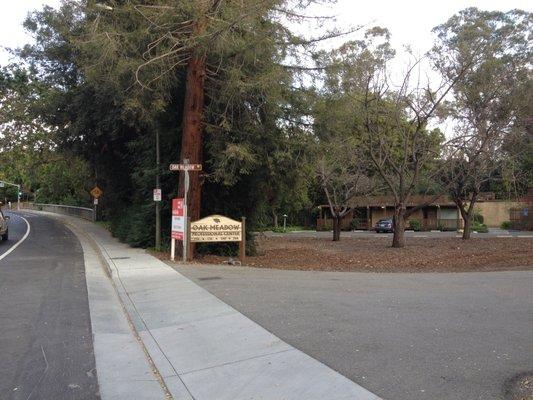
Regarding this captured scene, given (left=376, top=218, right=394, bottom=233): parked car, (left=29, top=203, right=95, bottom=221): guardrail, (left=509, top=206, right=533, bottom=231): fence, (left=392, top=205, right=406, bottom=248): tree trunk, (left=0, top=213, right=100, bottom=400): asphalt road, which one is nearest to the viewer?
(left=0, top=213, right=100, bottom=400): asphalt road

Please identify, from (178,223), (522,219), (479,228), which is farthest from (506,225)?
(178,223)

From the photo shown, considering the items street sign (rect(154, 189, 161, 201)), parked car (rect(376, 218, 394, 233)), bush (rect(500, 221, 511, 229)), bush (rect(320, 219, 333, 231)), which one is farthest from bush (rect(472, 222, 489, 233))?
street sign (rect(154, 189, 161, 201))

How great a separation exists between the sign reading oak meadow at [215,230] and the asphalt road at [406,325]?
13.9ft

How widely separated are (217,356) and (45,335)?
2739mm

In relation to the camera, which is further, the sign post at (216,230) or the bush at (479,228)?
the bush at (479,228)

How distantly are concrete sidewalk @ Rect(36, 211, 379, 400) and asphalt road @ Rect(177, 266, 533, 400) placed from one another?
241mm

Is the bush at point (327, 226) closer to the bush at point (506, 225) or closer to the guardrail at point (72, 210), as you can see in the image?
the bush at point (506, 225)

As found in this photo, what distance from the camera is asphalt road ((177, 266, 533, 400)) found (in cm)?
514

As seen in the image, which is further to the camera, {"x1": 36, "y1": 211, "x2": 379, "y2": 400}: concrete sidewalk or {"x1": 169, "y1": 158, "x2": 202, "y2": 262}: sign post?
{"x1": 169, "y1": 158, "x2": 202, "y2": 262}: sign post

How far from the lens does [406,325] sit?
7141 mm

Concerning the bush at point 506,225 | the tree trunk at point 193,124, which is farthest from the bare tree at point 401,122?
the bush at point 506,225

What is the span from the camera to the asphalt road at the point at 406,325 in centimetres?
514

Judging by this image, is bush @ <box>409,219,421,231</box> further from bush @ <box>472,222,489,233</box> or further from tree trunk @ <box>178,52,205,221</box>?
tree trunk @ <box>178,52,205,221</box>

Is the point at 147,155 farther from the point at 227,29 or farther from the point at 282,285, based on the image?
the point at 282,285
